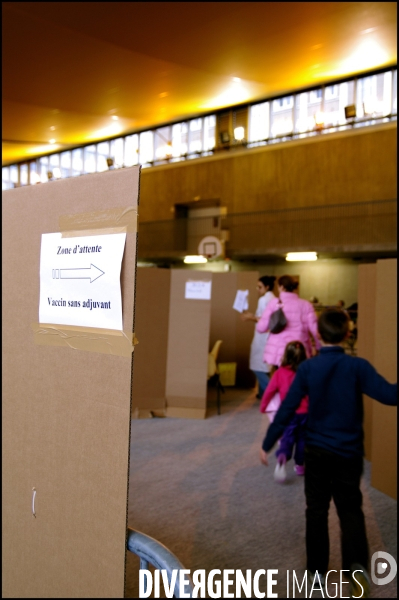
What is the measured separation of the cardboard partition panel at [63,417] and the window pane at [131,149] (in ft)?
74.5

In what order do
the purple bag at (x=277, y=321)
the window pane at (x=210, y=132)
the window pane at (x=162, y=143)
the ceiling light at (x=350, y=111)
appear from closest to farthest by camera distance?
1. the purple bag at (x=277, y=321)
2. the ceiling light at (x=350, y=111)
3. the window pane at (x=210, y=132)
4. the window pane at (x=162, y=143)

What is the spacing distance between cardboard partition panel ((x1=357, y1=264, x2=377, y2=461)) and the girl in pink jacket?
790mm

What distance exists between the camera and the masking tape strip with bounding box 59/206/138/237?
74 cm

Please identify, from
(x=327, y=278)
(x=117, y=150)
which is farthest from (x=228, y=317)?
(x=117, y=150)

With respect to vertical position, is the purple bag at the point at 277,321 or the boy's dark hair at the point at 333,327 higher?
the boy's dark hair at the point at 333,327

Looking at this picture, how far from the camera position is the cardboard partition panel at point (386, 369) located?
3.58m

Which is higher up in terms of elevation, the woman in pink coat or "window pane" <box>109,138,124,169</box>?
"window pane" <box>109,138,124,169</box>

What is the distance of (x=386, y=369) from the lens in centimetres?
366

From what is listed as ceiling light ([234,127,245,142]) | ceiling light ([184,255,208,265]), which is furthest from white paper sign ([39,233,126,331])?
ceiling light ([234,127,245,142])

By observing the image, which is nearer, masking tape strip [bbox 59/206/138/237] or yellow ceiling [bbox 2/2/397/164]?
masking tape strip [bbox 59/206/138/237]

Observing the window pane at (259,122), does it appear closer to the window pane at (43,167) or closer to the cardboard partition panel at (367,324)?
the window pane at (43,167)

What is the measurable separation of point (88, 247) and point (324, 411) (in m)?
1.86

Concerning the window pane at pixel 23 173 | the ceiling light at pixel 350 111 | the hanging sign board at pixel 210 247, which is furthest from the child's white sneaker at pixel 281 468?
the window pane at pixel 23 173

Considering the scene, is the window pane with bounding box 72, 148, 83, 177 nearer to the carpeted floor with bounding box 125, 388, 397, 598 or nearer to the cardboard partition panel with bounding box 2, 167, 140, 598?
the carpeted floor with bounding box 125, 388, 397, 598
